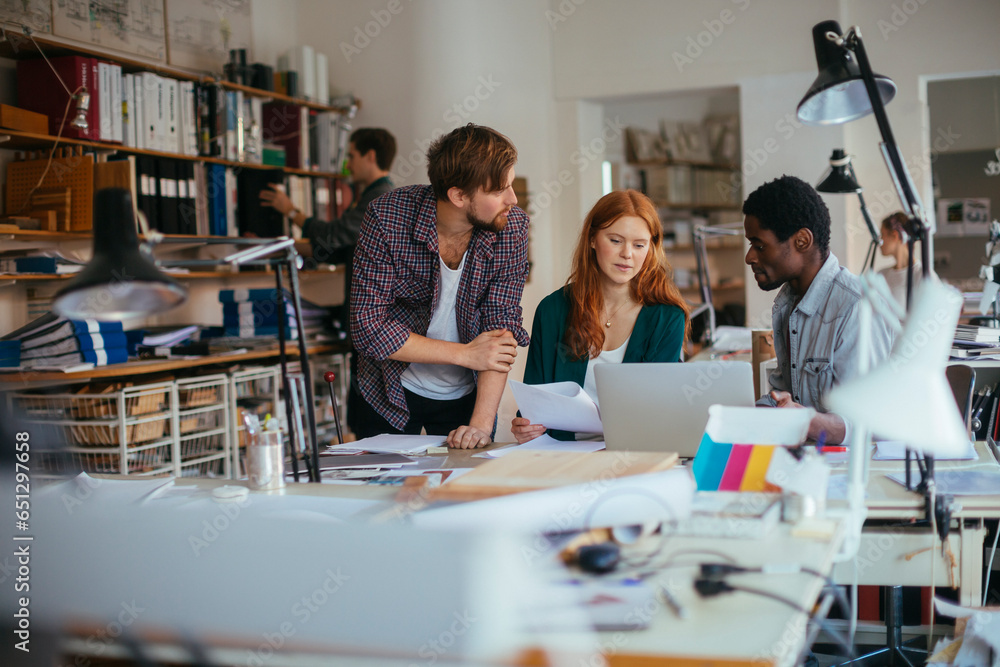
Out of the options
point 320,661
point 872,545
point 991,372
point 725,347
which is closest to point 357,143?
point 725,347

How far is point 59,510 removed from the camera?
1.00 metres

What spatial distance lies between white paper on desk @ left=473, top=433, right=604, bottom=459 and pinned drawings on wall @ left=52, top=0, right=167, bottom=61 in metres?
2.77

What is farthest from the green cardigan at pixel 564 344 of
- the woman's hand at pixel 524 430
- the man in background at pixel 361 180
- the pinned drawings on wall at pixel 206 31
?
the pinned drawings on wall at pixel 206 31

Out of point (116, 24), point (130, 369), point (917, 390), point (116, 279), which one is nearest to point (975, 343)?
point (917, 390)

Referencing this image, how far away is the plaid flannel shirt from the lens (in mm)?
2125

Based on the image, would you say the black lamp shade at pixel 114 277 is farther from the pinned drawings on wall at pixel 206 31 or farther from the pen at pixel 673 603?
the pinned drawings on wall at pixel 206 31

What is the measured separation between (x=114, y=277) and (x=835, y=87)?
4.48 feet

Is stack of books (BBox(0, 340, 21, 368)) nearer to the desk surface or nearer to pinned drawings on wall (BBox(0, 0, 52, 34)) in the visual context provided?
pinned drawings on wall (BBox(0, 0, 52, 34))

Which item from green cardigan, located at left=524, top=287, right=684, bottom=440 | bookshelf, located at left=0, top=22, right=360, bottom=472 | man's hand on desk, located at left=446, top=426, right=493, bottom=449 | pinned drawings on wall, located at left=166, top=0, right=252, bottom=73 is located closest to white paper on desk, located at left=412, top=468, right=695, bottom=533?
man's hand on desk, located at left=446, top=426, right=493, bottom=449

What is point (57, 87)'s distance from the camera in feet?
11.0

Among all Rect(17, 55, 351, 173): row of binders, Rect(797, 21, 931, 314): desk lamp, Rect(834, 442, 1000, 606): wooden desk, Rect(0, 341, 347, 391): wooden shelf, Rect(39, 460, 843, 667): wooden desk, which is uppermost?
Rect(17, 55, 351, 173): row of binders

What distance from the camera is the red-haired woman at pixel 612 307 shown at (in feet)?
7.18

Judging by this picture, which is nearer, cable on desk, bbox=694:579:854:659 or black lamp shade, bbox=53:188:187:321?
cable on desk, bbox=694:579:854:659

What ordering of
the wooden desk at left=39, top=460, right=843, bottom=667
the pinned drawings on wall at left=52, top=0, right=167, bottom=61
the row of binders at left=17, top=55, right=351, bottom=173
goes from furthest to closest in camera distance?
the pinned drawings on wall at left=52, top=0, right=167, bottom=61, the row of binders at left=17, top=55, right=351, bottom=173, the wooden desk at left=39, top=460, right=843, bottom=667
